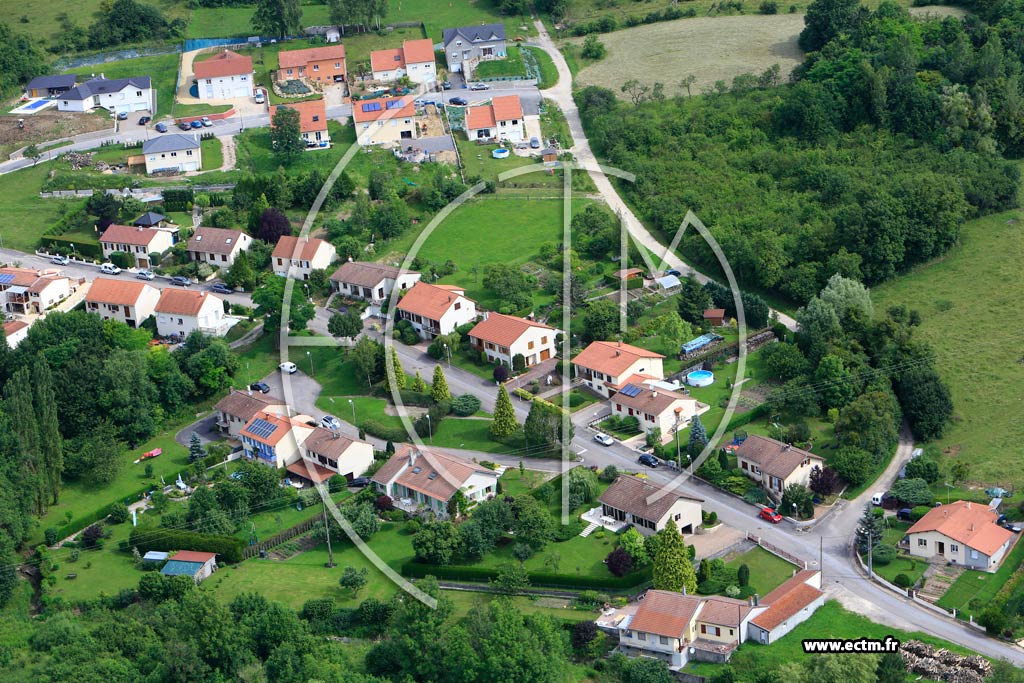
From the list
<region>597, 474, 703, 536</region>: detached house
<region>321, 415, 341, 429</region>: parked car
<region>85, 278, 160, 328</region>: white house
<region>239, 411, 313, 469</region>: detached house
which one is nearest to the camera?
<region>597, 474, 703, 536</region>: detached house

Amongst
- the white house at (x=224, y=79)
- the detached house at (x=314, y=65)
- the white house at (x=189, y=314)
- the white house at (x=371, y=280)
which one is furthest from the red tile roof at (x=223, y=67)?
the white house at (x=189, y=314)

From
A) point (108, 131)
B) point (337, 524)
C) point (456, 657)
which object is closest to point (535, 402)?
point (337, 524)

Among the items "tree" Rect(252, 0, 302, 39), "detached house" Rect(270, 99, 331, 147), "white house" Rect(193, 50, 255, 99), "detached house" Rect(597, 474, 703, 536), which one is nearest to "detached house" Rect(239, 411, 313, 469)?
"detached house" Rect(597, 474, 703, 536)

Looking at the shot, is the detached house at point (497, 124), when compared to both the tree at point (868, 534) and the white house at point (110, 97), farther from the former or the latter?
the tree at point (868, 534)

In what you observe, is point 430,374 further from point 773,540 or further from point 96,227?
point 96,227

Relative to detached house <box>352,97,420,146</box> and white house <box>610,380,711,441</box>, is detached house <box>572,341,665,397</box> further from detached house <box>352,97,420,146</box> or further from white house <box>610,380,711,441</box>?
detached house <box>352,97,420,146</box>

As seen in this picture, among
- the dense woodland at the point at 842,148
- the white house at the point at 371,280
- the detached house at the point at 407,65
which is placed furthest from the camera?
the detached house at the point at 407,65
